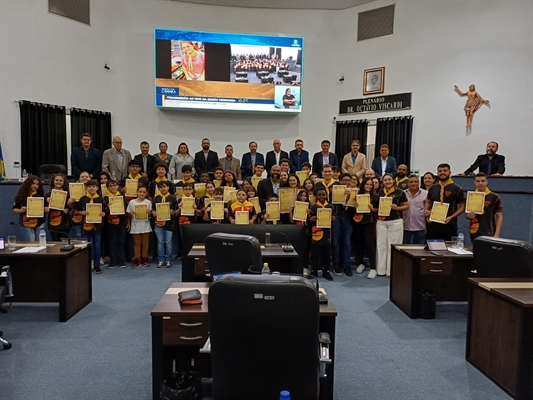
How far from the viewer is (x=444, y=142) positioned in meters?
9.68

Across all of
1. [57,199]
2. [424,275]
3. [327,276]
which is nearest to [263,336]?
[424,275]

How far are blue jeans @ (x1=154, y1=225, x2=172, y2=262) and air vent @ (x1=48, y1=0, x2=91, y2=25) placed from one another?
6146 mm

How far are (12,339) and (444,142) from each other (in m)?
9.61

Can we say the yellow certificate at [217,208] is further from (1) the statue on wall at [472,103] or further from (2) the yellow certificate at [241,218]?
(1) the statue on wall at [472,103]

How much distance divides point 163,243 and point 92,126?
4.75 metres

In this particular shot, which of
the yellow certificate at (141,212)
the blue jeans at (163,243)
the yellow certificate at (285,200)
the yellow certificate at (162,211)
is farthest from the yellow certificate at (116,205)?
the yellow certificate at (285,200)

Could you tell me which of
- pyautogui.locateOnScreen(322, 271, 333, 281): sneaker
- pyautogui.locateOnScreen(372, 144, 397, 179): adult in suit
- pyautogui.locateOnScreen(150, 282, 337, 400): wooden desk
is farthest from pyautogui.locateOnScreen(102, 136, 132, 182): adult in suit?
pyautogui.locateOnScreen(150, 282, 337, 400): wooden desk

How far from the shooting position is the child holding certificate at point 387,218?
6094 millimetres

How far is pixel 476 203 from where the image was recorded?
5.36 m

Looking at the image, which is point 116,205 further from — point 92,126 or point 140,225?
point 92,126

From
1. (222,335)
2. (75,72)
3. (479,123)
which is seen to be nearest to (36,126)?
(75,72)

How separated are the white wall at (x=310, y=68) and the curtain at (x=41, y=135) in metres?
0.21

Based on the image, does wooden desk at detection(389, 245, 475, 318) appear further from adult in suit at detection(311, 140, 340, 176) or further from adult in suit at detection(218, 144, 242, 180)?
adult in suit at detection(218, 144, 242, 180)

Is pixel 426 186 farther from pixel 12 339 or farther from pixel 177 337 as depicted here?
pixel 12 339
